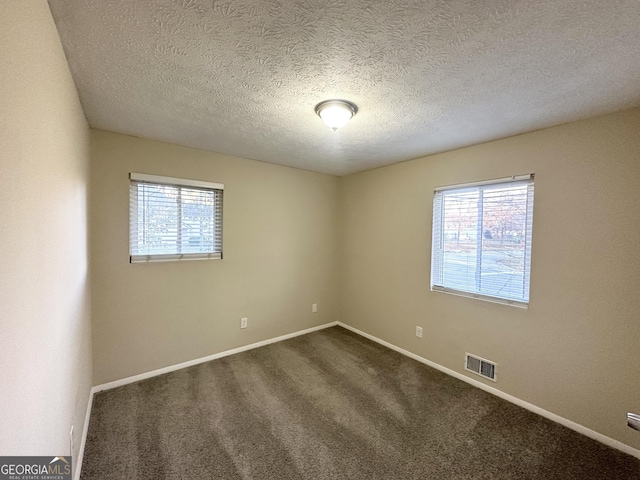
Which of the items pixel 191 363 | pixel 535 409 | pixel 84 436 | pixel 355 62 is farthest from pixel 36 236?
pixel 535 409

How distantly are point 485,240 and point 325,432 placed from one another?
2213 millimetres

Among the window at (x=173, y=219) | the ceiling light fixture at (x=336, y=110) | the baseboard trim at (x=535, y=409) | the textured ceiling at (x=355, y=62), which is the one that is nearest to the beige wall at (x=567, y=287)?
the baseboard trim at (x=535, y=409)

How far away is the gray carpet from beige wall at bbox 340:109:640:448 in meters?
0.30

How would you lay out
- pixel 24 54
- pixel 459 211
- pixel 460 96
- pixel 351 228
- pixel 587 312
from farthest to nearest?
1. pixel 351 228
2. pixel 459 211
3. pixel 587 312
4. pixel 460 96
5. pixel 24 54

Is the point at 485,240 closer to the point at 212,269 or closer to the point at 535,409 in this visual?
the point at 535,409

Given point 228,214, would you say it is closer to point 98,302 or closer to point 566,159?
point 98,302

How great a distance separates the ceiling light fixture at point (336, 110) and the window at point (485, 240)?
153 cm

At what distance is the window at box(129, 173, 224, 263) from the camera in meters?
2.52

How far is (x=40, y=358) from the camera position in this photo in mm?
991

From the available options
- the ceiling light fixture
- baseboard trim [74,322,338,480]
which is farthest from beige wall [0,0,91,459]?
the ceiling light fixture

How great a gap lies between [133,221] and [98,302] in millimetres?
783

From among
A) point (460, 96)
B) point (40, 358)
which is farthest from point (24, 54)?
point (460, 96)

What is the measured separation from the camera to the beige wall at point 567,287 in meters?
1.81

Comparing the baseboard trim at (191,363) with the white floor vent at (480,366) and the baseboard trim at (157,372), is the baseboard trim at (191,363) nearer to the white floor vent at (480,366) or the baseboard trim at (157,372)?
the baseboard trim at (157,372)
